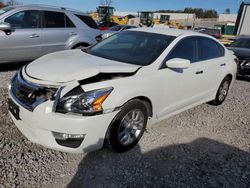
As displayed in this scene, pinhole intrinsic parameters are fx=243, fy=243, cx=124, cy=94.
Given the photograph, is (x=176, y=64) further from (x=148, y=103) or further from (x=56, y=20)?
(x=56, y=20)

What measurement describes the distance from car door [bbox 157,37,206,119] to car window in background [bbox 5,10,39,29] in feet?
14.2

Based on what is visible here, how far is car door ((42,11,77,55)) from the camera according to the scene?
665 cm

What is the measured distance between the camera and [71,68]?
300 cm

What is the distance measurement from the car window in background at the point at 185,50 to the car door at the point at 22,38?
4.19 meters

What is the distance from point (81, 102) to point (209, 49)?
2993mm

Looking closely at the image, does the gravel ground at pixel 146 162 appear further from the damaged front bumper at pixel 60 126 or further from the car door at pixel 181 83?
the car door at pixel 181 83

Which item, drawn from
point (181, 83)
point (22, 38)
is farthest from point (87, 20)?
point (181, 83)

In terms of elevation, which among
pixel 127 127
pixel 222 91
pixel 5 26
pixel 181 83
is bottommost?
pixel 222 91

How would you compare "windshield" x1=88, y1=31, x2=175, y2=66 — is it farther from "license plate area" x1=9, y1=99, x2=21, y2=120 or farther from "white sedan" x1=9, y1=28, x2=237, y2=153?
"license plate area" x1=9, y1=99, x2=21, y2=120

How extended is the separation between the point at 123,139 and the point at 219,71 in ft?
8.76

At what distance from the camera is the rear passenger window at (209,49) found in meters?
4.32

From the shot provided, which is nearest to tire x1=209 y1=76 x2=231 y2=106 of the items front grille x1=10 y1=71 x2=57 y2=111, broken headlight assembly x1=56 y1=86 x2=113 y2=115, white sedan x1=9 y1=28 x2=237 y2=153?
white sedan x1=9 y1=28 x2=237 y2=153

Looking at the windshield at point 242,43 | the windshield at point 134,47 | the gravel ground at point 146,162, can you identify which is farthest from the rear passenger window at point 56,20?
the windshield at point 242,43

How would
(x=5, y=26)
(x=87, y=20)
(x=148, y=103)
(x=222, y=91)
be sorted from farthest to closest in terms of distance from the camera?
1. (x=87, y=20)
2. (x=5, y=26)
3. (x=222, y=91)
4. (x=148, y=103)
